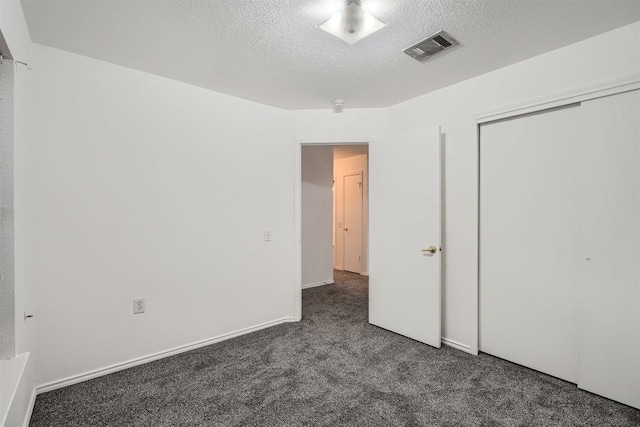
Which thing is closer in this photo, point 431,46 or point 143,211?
point 431,46

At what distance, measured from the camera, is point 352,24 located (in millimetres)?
1831

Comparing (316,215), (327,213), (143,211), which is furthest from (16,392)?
(327,213)

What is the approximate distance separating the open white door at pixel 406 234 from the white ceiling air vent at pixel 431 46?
0.71m

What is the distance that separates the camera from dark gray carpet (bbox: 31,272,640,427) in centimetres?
186

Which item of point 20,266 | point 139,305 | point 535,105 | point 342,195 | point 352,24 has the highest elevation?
point 352,24

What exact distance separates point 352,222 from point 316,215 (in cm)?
125

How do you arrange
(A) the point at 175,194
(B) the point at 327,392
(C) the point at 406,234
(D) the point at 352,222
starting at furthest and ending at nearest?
(D) the point at 352,222
(C) the point at 406,234
(A) the point at 175,194
(B) the point at 327,392

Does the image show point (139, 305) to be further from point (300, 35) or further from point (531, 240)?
point (531, 240)

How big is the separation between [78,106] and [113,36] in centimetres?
58

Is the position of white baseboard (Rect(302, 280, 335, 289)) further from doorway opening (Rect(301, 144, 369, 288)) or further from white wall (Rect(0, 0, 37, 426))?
white wall (Rect(0, 0, 37, 426))

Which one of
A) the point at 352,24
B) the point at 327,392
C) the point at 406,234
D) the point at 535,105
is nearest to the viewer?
the point at 352,24

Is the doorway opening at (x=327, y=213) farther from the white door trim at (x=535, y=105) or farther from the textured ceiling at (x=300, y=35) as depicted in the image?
the white door trim at (x=535, y=105)

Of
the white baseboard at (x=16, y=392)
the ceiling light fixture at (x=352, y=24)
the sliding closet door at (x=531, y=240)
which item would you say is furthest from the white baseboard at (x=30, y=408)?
the sliding closet door at (x=531, y=240)

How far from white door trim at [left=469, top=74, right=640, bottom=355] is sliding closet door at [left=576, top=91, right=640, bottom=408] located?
0.05 metres
